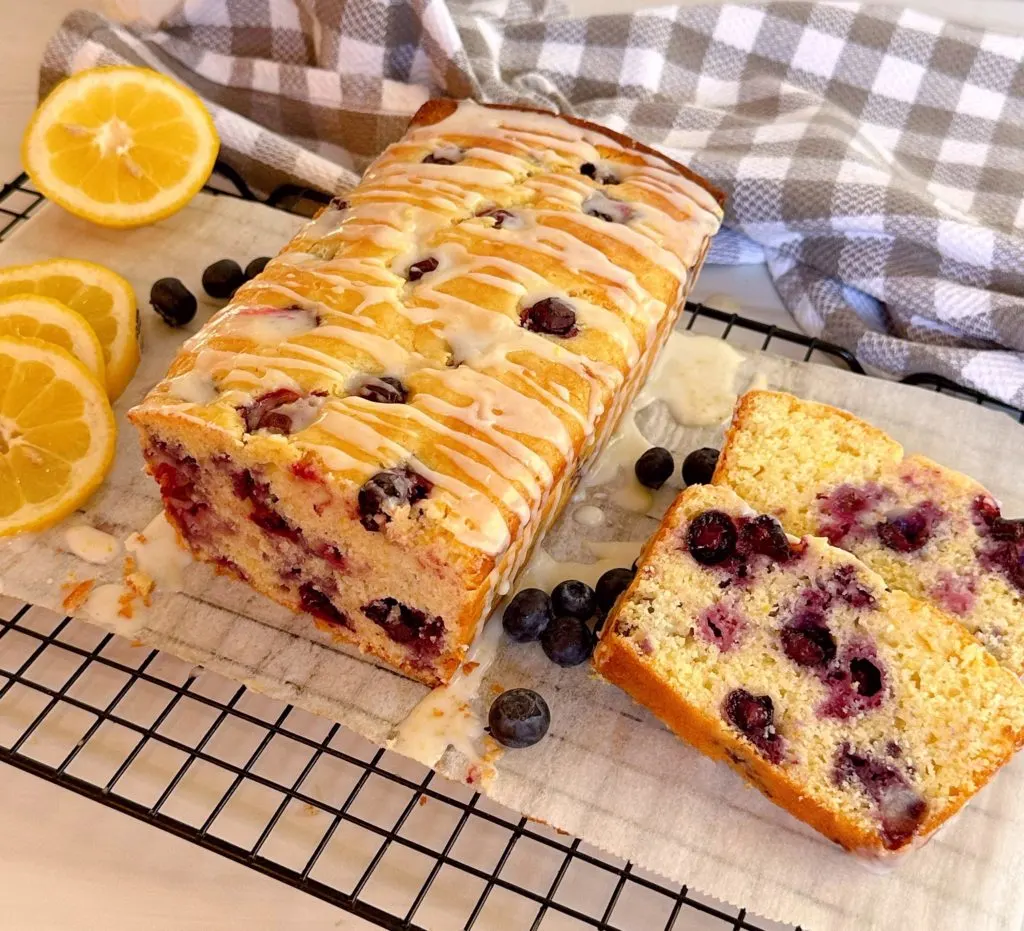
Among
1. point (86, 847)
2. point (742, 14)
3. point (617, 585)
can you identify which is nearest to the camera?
point (86, 847)

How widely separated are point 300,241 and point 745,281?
150cm

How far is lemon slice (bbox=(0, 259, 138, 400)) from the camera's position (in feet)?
9.70

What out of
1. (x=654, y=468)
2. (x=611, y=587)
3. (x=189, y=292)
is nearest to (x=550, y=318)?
(x=654, y=468)

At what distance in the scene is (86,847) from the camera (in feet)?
7.43

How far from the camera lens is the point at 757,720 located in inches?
85.9

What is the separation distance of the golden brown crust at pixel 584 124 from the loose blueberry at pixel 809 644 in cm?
133

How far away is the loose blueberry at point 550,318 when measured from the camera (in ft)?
8.11

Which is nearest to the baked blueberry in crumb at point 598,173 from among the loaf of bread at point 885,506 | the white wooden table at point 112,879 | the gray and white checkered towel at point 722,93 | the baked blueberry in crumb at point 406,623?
the gray and white checkered towel at point 722,93

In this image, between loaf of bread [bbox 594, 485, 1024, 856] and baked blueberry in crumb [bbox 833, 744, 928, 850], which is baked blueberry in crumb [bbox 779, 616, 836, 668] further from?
baked blueberry in crumb [bbox 833, 744, 928, 850]

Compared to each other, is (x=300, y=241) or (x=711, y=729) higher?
(x=300, y=241)

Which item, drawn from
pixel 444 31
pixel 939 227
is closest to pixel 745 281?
pixel 939 227

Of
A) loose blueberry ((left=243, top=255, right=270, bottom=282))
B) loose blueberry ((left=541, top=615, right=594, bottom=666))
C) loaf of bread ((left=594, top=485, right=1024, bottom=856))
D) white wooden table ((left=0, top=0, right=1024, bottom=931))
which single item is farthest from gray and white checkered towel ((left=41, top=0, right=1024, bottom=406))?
white wooden table ((left=0, top=0, right=1024, bottom=931))

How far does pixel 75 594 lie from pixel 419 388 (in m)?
0.97

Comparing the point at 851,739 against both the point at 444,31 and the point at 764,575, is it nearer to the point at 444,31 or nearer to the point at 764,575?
the point at 764,575
